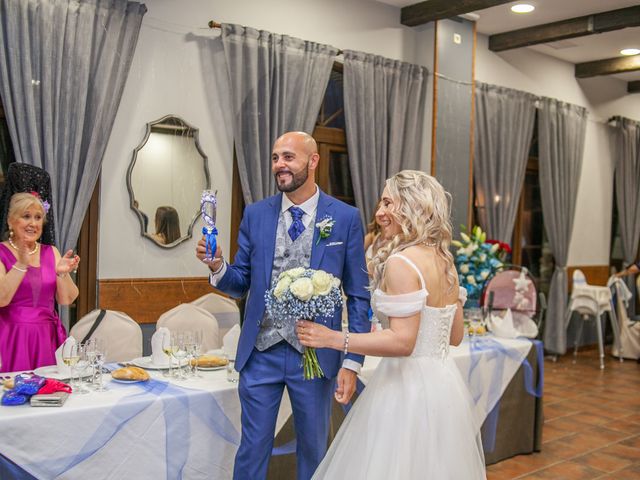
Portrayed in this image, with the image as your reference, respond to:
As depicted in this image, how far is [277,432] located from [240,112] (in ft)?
9.29

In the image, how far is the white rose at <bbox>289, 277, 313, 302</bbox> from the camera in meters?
2.50

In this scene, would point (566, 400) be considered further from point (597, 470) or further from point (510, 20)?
point (510, 20)

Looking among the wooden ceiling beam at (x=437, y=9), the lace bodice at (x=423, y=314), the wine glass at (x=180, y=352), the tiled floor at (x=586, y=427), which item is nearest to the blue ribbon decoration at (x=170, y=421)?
the wine glass at (x=180, y=352)

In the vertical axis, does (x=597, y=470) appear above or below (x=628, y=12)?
below

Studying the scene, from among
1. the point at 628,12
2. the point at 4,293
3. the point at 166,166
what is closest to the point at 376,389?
the point at 4,293

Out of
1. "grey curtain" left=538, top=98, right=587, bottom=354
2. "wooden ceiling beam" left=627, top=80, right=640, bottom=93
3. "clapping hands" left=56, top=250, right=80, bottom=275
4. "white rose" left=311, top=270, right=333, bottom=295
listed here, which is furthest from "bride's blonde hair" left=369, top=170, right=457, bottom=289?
"wooden ceiling beam" left=627, top=80, right=640, bottom=93

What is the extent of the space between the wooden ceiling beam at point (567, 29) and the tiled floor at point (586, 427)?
3.44 m

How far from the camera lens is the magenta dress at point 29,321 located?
3.54 metres

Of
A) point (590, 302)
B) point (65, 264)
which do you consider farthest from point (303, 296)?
point (590, 302)

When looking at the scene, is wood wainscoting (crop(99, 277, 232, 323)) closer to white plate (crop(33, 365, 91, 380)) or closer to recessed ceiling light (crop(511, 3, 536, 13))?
white plate (crop(33, 365, 91, 380))

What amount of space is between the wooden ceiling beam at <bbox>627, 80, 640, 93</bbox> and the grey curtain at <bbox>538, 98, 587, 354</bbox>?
1.33 metres

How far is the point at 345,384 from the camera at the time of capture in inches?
110

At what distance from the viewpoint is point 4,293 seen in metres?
3.47

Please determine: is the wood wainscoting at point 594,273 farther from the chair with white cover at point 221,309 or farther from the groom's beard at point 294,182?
the groom's beard at point 294,182
